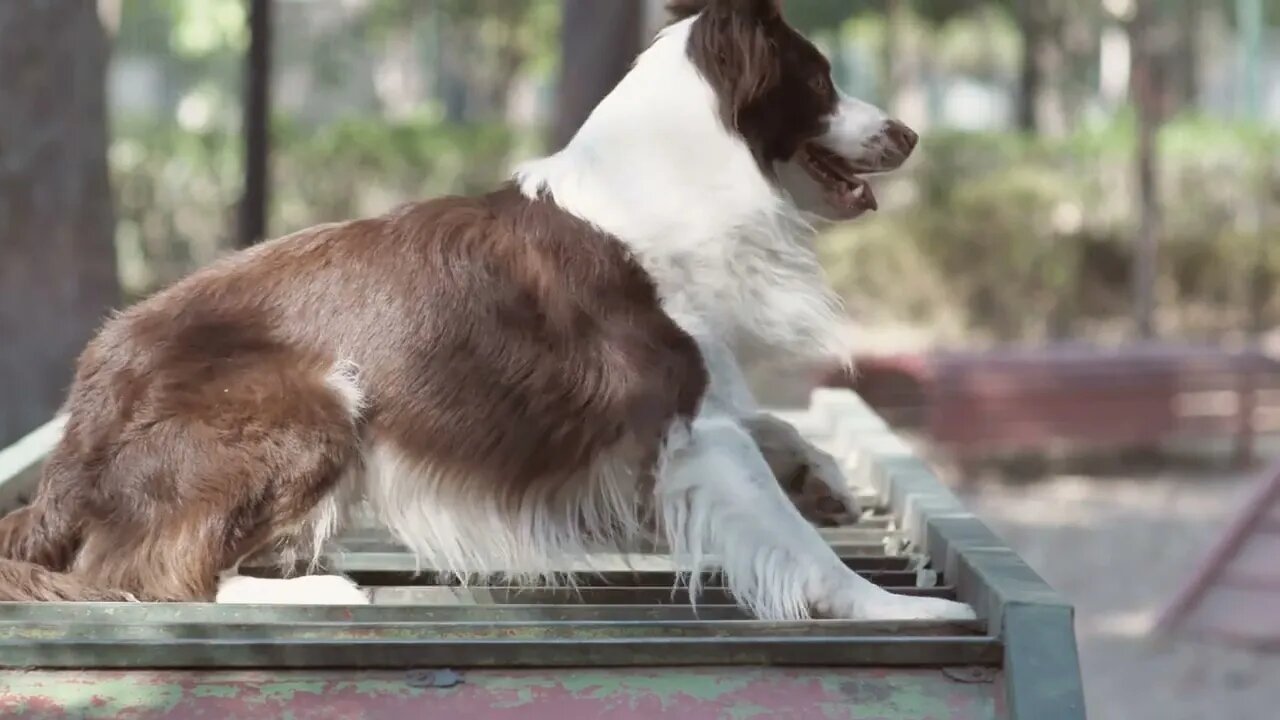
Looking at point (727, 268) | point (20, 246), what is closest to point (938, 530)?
point (727, 268)

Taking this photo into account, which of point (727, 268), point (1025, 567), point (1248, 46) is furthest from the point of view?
point (1248, 46)

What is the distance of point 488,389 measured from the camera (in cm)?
334

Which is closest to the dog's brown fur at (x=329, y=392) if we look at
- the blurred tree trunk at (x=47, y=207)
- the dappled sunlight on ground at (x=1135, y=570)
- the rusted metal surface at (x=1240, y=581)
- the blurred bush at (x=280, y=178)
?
the blurred tree trunk at (x=47, y=207)

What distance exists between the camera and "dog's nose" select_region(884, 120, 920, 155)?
371 centimetres

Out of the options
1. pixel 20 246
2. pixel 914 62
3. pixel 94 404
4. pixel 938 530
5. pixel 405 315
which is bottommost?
pixel 914 62

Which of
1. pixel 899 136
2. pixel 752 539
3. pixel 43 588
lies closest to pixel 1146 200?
pixel 899 136

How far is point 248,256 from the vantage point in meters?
3.58

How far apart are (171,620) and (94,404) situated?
0.65 metres

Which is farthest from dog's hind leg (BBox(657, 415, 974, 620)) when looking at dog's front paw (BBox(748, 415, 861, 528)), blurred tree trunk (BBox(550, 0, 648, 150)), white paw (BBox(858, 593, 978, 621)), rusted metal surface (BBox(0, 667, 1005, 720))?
blurred tree trunk (BBox(550, 0, 648, 150))

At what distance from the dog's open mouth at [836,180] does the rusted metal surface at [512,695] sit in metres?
1.37

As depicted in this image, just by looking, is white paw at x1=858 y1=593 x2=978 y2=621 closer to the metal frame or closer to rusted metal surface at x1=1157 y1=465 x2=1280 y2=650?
the metal frame

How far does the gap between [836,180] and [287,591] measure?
64.1 inches

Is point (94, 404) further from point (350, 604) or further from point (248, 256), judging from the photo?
point (350, 604)

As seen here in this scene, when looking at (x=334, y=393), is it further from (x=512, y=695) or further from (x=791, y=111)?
(x=791, y=111)
